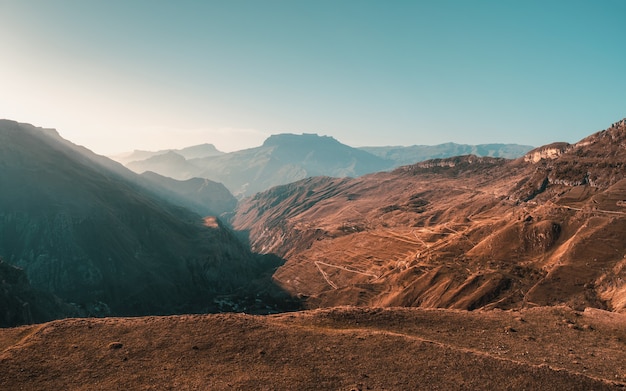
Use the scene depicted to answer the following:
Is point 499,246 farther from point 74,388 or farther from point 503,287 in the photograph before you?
point 74,388

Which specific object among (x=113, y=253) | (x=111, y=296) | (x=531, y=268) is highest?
(x=531, y=268)

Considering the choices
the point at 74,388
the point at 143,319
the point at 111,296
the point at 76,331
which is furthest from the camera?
the point at 111,296

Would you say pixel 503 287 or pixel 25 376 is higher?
pixel 25 376

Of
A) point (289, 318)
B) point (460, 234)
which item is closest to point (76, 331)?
point (289, 318)

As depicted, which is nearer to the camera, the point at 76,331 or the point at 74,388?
the point at 74,388

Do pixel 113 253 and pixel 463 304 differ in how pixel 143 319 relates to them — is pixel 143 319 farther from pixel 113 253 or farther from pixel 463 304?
pixel 113 253

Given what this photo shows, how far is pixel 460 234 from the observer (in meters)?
187

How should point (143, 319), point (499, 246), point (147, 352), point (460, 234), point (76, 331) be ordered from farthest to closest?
1. point (460, 234)
2. point (499, 246)
3. point (143, 319)
4. point (76, 331)
5. point (147, 352)

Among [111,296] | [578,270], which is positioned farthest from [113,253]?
[578,270]

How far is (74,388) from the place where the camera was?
37.3m

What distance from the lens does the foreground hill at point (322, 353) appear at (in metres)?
37.8

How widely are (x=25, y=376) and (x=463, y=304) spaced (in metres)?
119

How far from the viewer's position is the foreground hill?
124ft

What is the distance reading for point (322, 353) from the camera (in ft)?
143
